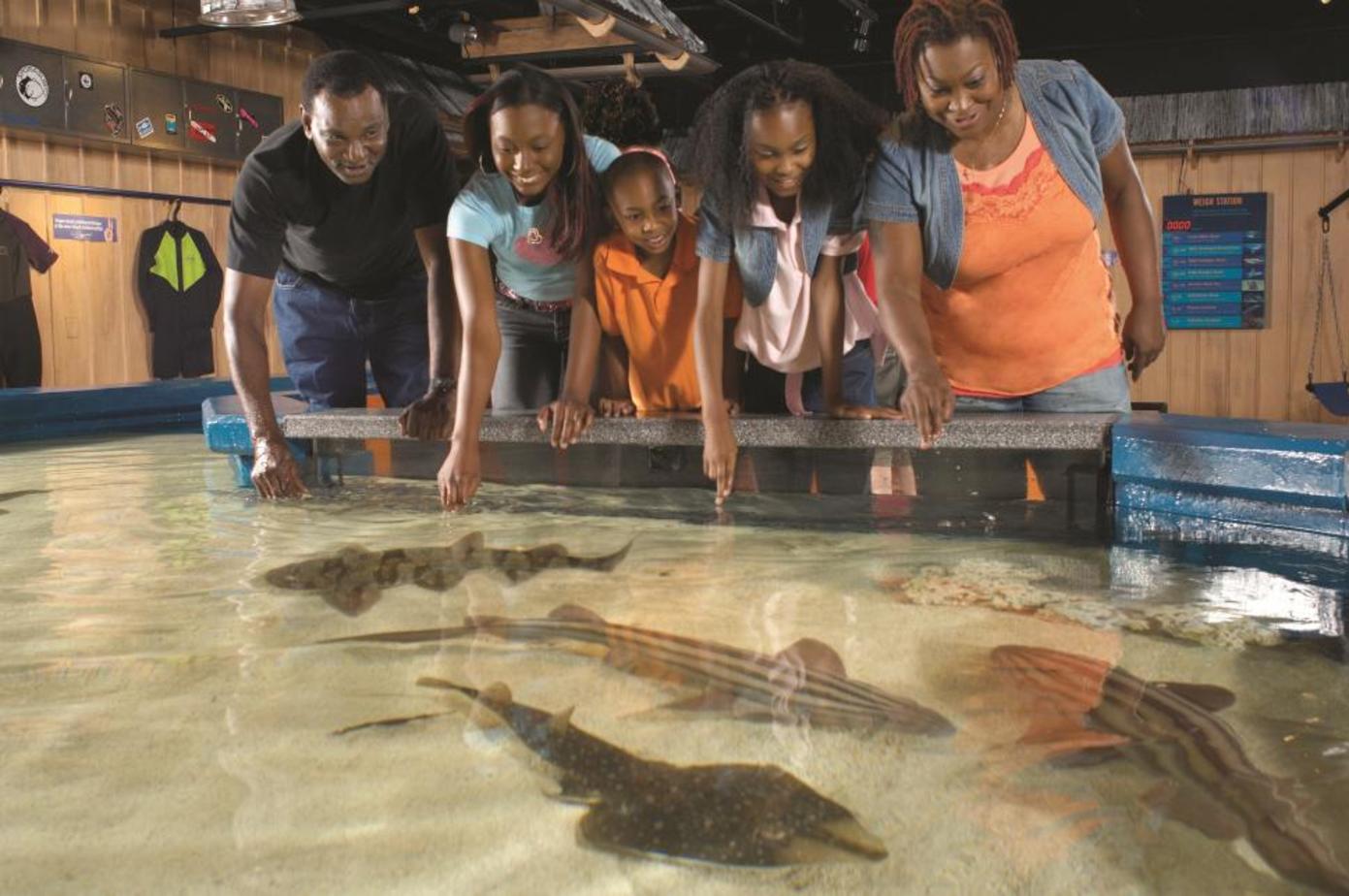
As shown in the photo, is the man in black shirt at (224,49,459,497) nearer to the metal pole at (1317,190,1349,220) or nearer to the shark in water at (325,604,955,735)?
the shark in water at (325,604,955,735)

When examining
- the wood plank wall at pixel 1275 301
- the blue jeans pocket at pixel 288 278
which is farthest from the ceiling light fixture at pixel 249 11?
the wood plank wall at pixel 1275 301

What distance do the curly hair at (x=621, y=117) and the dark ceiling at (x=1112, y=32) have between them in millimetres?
4545

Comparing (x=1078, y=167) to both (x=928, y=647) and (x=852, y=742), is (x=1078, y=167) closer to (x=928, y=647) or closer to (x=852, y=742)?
(x=928, y=647)

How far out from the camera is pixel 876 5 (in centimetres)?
885

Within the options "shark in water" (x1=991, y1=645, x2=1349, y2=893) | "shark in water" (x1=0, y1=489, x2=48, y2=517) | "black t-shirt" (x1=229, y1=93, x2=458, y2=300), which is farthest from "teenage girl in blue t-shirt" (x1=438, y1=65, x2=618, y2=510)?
"shark in water" (x1=0, y1=489, x2=48, y2=517)

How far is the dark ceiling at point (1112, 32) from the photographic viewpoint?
8305 millimetres

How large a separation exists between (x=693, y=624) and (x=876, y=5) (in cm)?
788

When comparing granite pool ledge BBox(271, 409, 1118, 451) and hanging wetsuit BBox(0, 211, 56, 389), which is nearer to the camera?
granite pool ledge BBox(271, 409, 1118, 451)

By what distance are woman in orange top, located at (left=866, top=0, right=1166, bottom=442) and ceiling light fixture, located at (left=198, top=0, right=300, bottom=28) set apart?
2178 mm

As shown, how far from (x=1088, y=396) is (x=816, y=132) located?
885mm

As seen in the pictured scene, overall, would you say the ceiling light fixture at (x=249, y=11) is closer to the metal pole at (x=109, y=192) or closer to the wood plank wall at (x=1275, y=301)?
the metal pole at (x=109, y=192)

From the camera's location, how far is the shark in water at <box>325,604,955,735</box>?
149 centimetres

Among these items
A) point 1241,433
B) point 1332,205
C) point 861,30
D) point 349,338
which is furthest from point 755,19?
point 1241,433

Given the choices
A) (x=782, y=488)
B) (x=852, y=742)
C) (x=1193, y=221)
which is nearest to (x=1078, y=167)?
(x=782, y=488)
